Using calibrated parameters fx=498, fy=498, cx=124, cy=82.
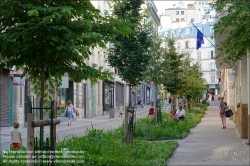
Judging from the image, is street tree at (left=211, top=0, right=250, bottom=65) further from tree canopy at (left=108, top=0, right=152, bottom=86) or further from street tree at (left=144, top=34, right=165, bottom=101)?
street tree at (left=144, top=34, right=165, bottom=101)

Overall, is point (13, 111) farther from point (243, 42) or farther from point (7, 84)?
point (243, 42)

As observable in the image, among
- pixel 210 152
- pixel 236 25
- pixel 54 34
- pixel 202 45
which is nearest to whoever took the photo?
pixel 54 34

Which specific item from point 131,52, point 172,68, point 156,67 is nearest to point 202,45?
point 172,68

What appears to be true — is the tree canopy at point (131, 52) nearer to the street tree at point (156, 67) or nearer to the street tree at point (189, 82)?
the street tree at point (156, 67)

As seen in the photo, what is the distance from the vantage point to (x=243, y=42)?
11.5 meters

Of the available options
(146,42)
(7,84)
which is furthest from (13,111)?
(146,42)

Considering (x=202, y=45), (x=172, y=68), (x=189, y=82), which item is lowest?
(x=189, y=82)

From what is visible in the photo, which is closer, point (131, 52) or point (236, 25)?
point (236, 25)

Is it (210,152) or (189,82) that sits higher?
(189,82)

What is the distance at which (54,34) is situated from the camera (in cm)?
782

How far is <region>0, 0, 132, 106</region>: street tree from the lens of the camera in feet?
25.0

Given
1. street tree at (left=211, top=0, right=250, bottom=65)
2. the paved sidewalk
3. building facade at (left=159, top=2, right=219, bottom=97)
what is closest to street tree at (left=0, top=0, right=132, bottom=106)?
street tree at (left=211, top=0, right=250, bottom=65)

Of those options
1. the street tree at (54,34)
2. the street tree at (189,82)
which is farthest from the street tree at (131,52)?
the street tree at (189,82)

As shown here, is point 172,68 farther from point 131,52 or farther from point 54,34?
point 54,34
